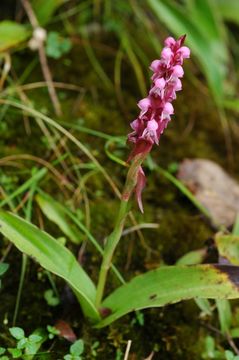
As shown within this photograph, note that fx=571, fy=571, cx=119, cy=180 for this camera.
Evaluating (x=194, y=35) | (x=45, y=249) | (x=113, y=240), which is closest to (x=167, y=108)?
(x=113, y=240)

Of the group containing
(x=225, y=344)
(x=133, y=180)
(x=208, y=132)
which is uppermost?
(x=208, y=132)

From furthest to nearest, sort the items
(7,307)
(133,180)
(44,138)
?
(44,138), (7,307), (133,180)

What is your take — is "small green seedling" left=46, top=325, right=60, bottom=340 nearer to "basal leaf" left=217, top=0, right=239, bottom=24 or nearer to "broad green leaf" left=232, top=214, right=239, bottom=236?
"broad green leaf" left=232, top=214, right=239, bottom=236

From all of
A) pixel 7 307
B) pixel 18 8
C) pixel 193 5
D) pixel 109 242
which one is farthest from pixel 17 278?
pixel 193 5

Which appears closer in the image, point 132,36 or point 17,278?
point 17,278

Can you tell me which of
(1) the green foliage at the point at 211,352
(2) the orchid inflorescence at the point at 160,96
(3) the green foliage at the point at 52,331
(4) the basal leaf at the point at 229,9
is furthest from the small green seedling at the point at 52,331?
(4) the basal leaf at the point at 229,9

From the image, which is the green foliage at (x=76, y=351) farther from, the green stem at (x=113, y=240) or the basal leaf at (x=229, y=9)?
the basal leaf at (x=229, y=9)

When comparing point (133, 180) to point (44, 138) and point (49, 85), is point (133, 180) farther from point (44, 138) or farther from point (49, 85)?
point (49, 85)

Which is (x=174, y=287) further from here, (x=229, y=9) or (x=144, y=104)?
(x=229, y=9)
